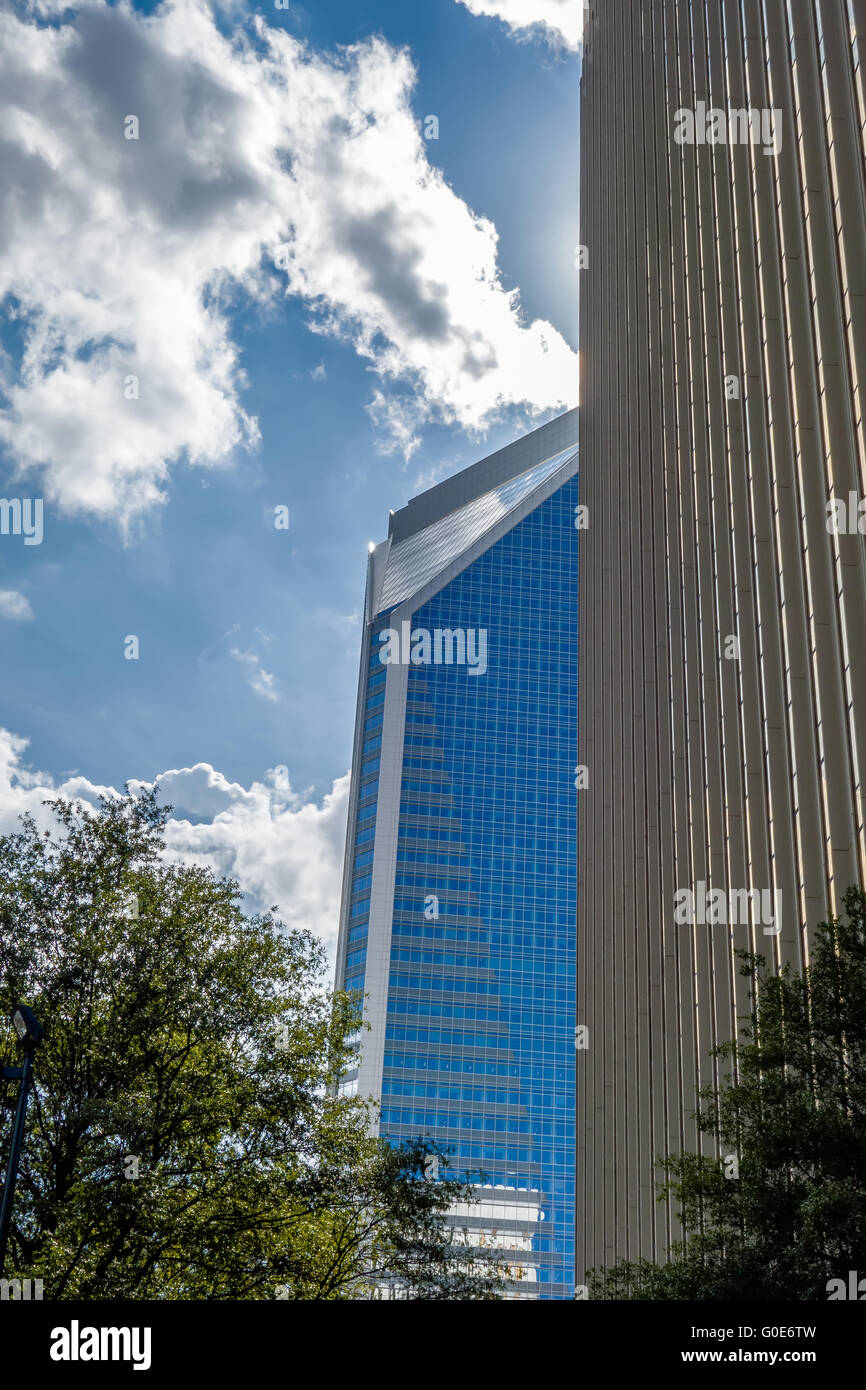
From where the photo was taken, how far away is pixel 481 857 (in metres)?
157

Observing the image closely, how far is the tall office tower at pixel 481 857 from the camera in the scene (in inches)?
5541

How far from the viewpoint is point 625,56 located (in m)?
56.6

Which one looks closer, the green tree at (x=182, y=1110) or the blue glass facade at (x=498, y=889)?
the green tree at (x=182, y=1110)

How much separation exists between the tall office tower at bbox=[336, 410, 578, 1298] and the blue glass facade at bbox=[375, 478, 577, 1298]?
0.72ft

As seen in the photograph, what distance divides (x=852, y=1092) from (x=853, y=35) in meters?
23.9

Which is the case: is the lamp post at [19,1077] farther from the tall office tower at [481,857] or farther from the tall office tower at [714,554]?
the tall office tower at [481,857]

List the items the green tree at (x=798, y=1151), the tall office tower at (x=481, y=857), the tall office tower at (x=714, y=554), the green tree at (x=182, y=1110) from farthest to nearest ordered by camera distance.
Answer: the tall office tower at (x=481, y=857)
the tall office tower at (x=714, y=554)
the green tree at (x=182, y=1110)
the green tree at (x=798, y=1151)

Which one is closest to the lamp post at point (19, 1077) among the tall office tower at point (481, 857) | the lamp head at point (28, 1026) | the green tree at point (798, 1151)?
the lamp head at point (28, 1026)

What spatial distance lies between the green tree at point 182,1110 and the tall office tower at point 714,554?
11301 mm

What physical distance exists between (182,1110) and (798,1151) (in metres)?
12.6

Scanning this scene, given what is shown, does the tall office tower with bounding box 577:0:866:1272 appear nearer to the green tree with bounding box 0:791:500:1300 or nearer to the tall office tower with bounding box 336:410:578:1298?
the green tree with bounding box 0:791:500:1300

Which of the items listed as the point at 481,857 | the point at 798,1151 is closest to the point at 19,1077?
the point at 798,1151

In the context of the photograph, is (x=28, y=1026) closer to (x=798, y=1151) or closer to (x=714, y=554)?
(x=798, y=1151)
